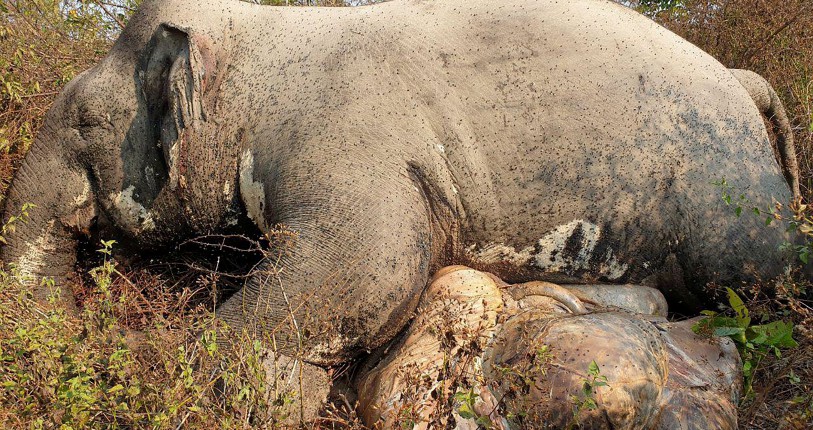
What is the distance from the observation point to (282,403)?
7.00 feet

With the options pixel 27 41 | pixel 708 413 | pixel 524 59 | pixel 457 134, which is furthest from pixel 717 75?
pixel 27 41

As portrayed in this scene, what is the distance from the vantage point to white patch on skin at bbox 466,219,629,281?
9.68 ft

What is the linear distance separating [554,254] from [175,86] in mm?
1636

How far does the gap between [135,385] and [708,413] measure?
173 centimetres

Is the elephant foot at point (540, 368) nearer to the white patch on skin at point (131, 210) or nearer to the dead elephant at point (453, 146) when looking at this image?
the dead elephant at point (453, 146)

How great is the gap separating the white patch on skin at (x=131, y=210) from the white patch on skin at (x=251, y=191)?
52cm

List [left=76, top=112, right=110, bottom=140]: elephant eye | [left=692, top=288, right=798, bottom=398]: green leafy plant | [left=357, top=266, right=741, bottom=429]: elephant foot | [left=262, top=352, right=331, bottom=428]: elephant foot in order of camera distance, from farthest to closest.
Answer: [left=76, top=112, right=110, bottom=140]: elephant eye
[left=692, top=288, right=798, bottom=398]: green leafy plant
[left=262, top=352, right=331, bottom=428]: elephant foot
[left=357, top=266, right=741, bottom=429]: elephant foot

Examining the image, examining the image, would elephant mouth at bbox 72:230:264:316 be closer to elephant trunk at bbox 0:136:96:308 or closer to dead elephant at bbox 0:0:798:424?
elephant trunk at bbox 0:136:96:308

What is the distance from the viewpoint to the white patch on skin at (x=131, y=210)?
3213mm

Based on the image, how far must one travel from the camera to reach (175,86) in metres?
2.98

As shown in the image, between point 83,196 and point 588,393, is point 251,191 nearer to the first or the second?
point 83,196

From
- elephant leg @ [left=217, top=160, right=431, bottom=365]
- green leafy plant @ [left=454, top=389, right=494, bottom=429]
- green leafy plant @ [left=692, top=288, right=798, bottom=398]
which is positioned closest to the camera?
green leafy plant @ [left=454, top=389, right=494, bottom=429]

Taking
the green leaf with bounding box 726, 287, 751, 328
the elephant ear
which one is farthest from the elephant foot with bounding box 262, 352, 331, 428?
the green leaf with bounding box 726, 287, 751, 328

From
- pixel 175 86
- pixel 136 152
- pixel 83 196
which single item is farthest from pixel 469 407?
pixel 83 196
